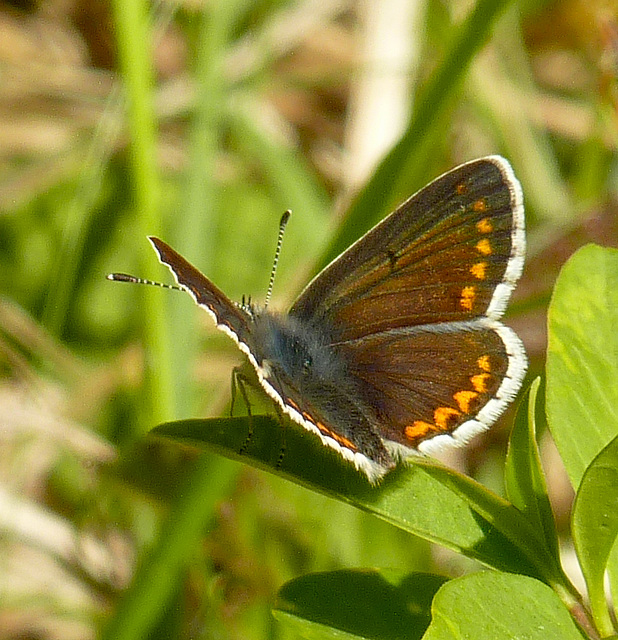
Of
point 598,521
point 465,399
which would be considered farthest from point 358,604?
point 465,399

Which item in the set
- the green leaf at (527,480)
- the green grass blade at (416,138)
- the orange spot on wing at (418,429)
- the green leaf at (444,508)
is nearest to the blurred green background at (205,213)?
the green grass blade at (416,138)

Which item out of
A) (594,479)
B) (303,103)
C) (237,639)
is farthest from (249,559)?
(303,103)

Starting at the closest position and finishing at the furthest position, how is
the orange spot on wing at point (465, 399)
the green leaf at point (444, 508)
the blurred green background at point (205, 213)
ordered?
1. the green leaf at point (444, 508)
2. the orange spot on wing at point (465, 399)
3. the blurred green background at point (205, 213)

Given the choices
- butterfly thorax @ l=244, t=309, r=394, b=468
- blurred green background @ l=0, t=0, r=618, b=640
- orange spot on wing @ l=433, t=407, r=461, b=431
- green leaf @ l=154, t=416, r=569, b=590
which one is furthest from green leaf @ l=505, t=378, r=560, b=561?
blurred green background @ l=0, t=0, r=618, b=640

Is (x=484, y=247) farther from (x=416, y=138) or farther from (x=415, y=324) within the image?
(x=416, y=138)

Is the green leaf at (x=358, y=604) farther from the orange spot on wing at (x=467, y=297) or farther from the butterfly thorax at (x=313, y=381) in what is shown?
the orange spot on wing at (x=467, y=297)

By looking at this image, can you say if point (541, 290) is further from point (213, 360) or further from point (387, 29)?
point (387, 29)
